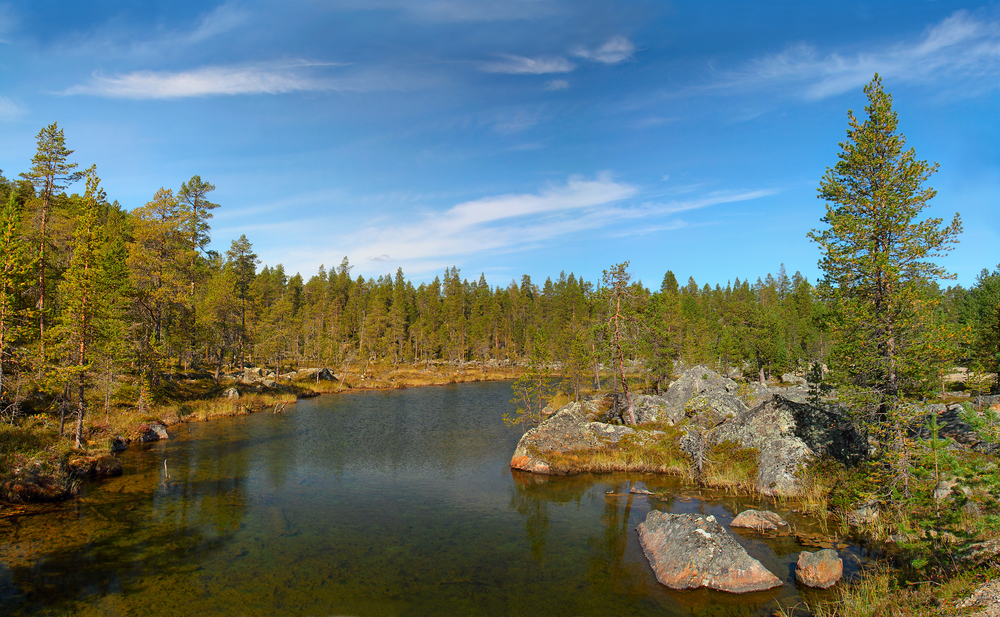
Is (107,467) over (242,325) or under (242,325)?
under

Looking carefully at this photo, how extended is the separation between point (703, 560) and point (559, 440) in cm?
1578

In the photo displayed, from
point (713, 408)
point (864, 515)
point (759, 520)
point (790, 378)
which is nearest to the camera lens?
point (864, 515)

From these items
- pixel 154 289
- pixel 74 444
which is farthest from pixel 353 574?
pixel 154 289

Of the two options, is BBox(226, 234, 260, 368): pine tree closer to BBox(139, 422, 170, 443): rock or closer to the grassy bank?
the grassy bank

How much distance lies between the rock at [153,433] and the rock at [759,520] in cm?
3985

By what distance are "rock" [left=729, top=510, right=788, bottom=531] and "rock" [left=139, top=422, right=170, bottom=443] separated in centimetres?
3985

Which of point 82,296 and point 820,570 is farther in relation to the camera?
point 82,296

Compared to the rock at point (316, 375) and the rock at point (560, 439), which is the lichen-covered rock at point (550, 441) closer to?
the rock at point (560, 439)

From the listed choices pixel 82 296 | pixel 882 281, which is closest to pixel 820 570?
pixel 882 281

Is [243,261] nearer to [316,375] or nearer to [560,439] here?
[316,375]

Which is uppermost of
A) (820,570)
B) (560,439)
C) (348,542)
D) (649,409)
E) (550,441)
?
(649,409)

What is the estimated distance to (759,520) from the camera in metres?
19.4

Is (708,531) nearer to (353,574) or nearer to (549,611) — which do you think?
(549,611)

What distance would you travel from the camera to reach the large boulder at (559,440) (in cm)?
2956
